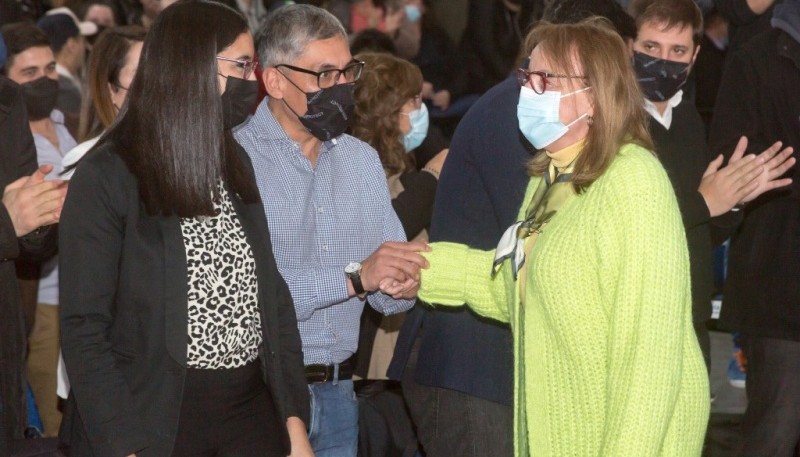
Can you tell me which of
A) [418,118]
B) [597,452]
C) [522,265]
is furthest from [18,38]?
[597,452]

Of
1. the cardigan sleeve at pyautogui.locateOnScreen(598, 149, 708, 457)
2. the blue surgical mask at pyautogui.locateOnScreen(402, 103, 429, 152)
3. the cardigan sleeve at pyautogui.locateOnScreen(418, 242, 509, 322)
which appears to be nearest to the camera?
the cardigan sleeve at pyautogui.locateOnScreen(598, 149, 708, 457)

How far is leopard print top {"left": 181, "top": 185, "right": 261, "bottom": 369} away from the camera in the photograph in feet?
10.9

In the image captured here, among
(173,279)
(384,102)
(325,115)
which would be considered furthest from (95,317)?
(384,102)

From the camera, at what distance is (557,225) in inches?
126

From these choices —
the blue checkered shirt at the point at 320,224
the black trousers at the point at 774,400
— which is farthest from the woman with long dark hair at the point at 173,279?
the black trousers at the point at 774,400

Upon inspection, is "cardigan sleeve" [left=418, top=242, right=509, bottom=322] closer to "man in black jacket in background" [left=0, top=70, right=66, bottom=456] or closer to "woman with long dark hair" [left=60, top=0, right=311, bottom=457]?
"woman with long dark hair" [left=60, top=0, right=311, bottom=457]

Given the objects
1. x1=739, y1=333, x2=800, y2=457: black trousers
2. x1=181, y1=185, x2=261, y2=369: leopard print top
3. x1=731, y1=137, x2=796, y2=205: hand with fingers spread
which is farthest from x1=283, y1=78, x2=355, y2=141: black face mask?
x1=739, y1=333, x2=800, y2=457: black trousers

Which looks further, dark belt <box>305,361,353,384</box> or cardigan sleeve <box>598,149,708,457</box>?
dark belt <box>305,361,353,384</box>

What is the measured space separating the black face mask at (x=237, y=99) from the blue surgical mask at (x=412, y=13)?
6.03 metres

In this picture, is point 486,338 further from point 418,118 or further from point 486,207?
point 418,118

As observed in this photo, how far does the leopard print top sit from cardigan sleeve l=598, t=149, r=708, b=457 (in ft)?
3.35

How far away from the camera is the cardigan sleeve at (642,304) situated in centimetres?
294

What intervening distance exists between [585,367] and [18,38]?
14.1ft

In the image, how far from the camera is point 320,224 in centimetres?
398
